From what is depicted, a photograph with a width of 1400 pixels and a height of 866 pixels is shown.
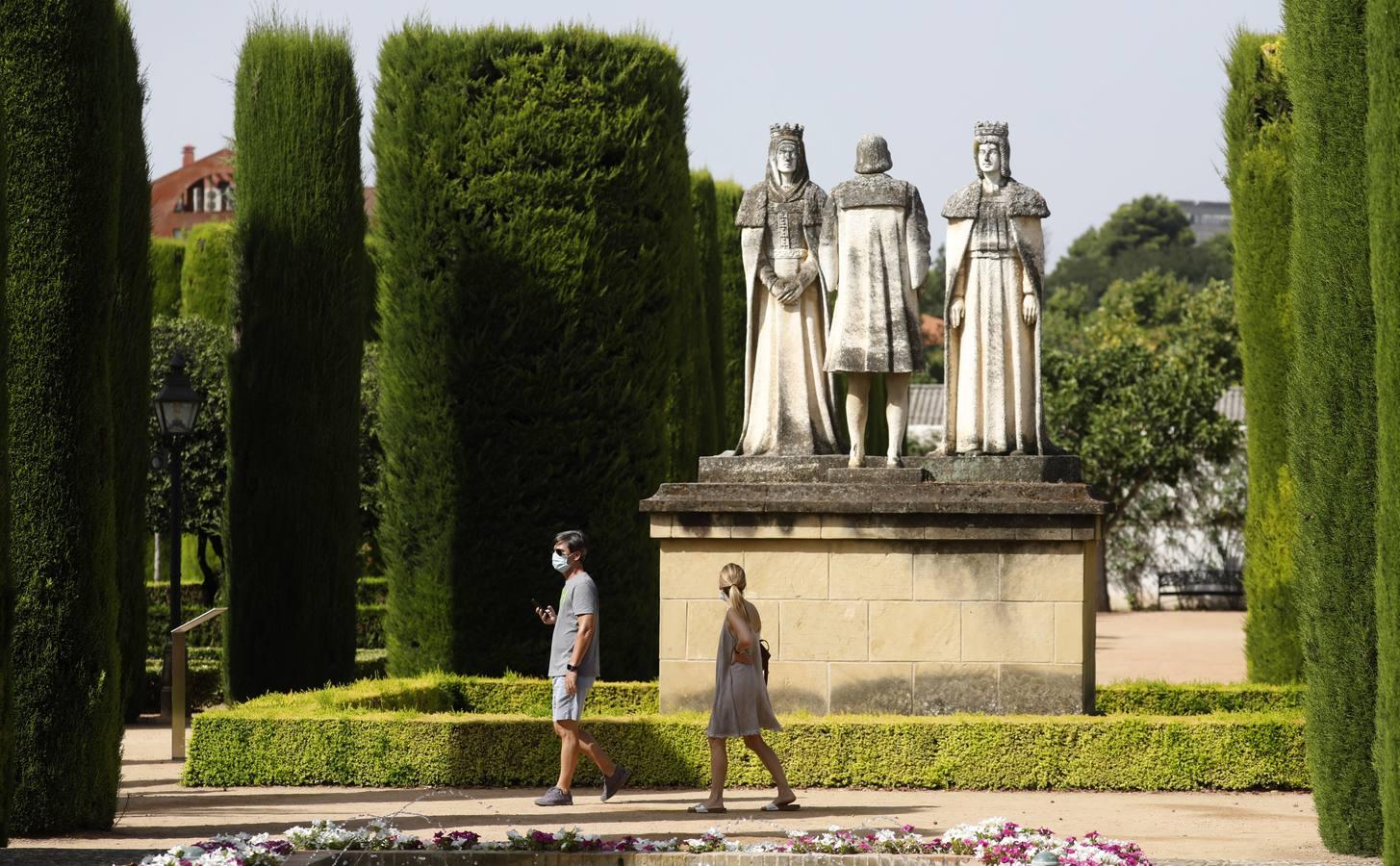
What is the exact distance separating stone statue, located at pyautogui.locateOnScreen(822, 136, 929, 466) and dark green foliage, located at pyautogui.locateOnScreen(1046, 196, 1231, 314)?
265ft

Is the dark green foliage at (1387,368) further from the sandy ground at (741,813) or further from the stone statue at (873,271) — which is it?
the stone statue at (873,271)

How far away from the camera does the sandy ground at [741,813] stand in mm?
10297

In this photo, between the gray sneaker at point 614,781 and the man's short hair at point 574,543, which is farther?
the gray sneaker at point 614,781

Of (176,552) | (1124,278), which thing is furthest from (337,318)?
(1124,278)

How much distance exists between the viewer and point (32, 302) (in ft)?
34.9

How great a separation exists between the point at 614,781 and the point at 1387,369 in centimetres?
553

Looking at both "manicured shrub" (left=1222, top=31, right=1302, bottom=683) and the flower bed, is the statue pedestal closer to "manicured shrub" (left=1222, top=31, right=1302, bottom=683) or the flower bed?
"manicured shrub" (left=1222, top=31, right=1302, bottom=683)

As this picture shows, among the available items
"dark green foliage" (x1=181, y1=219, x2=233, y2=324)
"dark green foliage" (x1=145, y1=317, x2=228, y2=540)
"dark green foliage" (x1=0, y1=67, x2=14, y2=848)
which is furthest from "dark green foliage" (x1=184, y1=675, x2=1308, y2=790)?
"dark green foliage" (x1=181, y1=219, x2=233, y2=324)

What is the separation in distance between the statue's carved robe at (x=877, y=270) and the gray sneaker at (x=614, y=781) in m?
4.03

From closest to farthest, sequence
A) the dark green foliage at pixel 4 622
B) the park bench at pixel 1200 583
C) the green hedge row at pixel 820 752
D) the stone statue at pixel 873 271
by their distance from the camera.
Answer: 1. the dark green foliage at pixel 4 622
2. the green hedge row at pixel 820 752
3. the stone statue at pixel 873 271
4. the park bench at pixel 1200 583

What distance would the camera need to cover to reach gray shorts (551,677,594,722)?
1148cm

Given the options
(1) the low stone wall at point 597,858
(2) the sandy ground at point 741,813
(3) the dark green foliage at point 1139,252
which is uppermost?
(3) the dark green foliage at point 1139,252

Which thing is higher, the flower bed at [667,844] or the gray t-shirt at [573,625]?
the gray t-shirt at [573,625]

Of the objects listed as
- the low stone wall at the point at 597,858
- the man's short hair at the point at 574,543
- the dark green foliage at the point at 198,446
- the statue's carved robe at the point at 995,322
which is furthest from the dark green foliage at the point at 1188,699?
the dark green foliage at the point at 198,446
